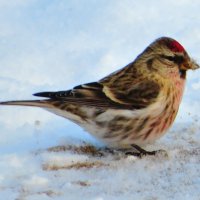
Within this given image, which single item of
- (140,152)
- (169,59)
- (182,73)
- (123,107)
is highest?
(169,59)

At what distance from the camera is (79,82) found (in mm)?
7758

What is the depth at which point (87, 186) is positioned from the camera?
533 centimetres

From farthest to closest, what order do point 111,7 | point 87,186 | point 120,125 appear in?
point 111,7, point 120,125, point 87,186

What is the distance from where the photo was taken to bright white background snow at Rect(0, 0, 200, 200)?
5336mm

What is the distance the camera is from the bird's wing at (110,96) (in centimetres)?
611

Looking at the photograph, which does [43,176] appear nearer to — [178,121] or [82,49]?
[178,121]

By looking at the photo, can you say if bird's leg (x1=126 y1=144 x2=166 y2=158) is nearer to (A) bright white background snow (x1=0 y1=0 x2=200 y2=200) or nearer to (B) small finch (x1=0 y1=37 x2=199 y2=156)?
(B) small finch (x1=0 y1=37 x2=199 y2=156)

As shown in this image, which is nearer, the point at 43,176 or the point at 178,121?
the point at 43,176

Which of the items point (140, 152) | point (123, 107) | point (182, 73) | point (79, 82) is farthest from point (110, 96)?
point (79, 82)

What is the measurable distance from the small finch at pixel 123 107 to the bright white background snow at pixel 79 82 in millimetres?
207

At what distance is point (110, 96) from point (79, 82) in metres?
1.65

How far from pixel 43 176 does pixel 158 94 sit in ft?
3.80

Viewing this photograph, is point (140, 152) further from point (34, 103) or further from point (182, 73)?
point (34, 103)

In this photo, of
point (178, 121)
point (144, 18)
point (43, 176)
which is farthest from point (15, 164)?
point (144, 18)
